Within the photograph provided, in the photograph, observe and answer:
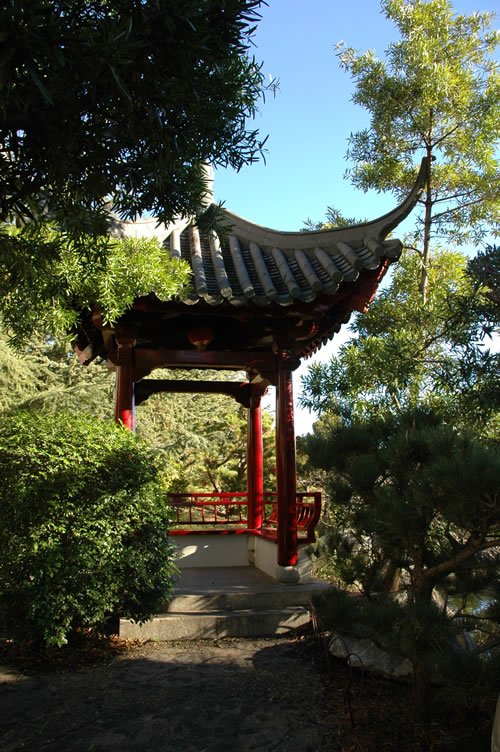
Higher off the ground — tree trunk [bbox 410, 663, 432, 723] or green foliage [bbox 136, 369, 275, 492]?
green foliage [bbox 136, 369, 275, 492]

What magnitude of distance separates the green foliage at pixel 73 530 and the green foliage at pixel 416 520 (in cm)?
166

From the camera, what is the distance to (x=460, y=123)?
567cm

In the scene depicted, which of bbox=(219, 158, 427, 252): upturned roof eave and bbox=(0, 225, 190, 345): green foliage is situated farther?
bbox=(219, 158, 427, 252): upturned roof eave

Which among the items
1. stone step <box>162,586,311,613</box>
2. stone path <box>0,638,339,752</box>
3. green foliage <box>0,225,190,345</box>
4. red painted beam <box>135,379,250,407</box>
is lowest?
stone path <box>0,638,339,752</box>

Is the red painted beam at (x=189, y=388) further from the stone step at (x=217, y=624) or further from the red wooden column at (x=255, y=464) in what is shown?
the stone step at (x=217, y=624)

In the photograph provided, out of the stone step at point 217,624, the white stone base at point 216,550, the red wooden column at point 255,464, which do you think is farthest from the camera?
the red wooden column at point 255,464

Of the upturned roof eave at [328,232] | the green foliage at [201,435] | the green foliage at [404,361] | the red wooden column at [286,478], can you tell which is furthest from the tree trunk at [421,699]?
the green foliage at [201,435]

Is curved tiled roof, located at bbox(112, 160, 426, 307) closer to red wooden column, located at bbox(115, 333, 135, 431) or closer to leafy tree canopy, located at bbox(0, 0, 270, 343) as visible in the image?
red wooden column, located at bbox(115, 333, 135, 431)

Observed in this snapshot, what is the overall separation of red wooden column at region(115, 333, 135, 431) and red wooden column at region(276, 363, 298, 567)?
1546 millimetres

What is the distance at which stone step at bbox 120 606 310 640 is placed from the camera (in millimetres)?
5051

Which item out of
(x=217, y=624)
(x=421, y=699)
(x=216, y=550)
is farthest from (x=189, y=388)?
(x=421, y=699)

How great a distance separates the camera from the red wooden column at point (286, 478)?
586cm

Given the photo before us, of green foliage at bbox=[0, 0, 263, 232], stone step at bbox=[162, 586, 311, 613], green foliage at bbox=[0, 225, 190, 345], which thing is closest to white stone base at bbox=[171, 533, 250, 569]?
stone step at bbox=[162, 586, 311, 613]

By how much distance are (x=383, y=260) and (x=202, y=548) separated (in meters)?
4.66
